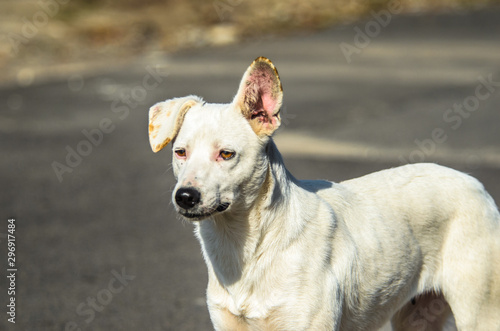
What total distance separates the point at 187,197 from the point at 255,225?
19.4 inches

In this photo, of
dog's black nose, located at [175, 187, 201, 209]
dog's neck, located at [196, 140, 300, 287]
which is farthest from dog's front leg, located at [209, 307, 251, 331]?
dog's black nose, located at [175, 187, 201, 209]

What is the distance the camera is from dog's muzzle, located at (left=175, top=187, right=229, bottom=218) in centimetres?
376

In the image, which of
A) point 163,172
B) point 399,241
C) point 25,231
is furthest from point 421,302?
point 163,172

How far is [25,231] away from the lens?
27.8 feet

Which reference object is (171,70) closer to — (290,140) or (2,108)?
(2,108)

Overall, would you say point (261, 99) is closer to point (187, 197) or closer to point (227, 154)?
point (227, 154)

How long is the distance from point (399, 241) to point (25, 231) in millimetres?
5281

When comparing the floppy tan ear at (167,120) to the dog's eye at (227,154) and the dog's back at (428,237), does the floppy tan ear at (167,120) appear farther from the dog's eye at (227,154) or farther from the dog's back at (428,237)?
the dog's back at (428,237)

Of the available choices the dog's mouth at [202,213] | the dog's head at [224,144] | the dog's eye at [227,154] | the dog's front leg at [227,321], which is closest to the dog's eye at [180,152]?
the dog's head at [224,144]

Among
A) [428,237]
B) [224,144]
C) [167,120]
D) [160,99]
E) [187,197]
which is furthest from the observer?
[160,99]

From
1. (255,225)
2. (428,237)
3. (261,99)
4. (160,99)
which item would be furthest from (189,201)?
(160,99)

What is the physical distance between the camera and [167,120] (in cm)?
416

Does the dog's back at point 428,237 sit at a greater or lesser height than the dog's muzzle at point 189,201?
lesser

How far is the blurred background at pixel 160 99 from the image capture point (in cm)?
723
